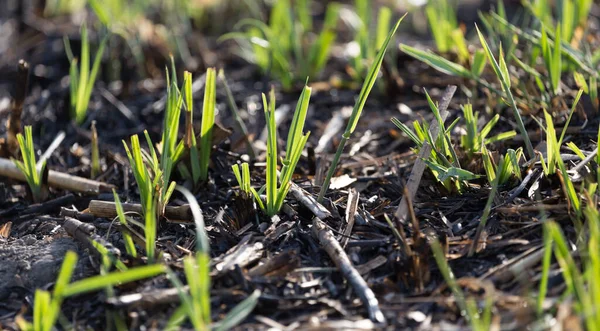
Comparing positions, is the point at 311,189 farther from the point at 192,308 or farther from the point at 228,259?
the point at 192,308

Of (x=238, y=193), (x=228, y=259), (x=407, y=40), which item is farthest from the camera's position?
(x=407, y=40)

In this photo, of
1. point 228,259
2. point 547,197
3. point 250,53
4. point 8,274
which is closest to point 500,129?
point 547,197

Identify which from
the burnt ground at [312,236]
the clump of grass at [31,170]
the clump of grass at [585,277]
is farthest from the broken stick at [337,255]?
the clump of grass at [31,170]

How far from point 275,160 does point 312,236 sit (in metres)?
0.20

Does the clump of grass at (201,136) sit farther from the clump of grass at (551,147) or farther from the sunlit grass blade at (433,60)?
the clump of grass at (551,147)

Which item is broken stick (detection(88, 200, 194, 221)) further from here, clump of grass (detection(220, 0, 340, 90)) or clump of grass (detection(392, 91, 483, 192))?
clump of grass (detection(220, 0, 340, 90))

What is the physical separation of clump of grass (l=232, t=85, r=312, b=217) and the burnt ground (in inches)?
1.8

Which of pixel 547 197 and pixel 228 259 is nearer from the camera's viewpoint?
pixel 228 259

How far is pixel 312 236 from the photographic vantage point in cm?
166

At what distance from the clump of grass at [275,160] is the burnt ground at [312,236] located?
5cm

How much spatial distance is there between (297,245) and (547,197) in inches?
23.9

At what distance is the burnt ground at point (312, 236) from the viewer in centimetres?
142

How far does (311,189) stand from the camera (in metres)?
1.88

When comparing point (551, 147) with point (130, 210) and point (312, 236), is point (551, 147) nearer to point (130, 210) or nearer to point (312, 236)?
point (312, 236)
